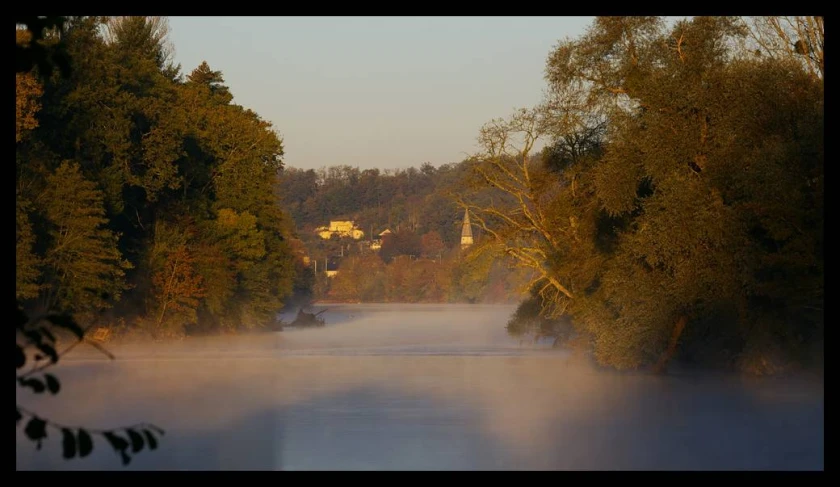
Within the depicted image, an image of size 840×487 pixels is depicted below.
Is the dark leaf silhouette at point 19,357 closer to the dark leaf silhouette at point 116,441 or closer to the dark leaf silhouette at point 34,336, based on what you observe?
the dark leaf silhouette at point 34,336

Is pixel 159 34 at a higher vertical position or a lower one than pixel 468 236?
higher


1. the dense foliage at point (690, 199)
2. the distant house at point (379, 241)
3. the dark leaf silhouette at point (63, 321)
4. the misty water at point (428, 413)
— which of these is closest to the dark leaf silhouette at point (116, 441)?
the dark leaf silhouette at point (63, 321)

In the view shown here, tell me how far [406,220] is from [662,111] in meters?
91.9

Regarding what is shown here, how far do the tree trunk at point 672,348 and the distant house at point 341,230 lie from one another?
3417 inches

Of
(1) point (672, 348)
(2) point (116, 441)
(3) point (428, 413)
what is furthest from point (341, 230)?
(2) point (116, 441)

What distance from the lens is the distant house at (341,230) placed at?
375 ft

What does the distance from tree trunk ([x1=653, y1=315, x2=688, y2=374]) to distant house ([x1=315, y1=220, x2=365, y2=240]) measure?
86.8 metres

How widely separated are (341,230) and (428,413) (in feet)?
316

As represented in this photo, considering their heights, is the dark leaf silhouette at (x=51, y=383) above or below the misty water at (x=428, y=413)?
above

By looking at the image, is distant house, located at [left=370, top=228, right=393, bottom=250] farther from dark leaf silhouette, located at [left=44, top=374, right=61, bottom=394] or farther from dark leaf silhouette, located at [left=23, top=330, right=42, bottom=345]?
dark leaf silhouette, located at [left=23, top=330, right=42, bottom=345]

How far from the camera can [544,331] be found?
36312mm

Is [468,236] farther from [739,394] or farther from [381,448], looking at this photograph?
[381,448]
